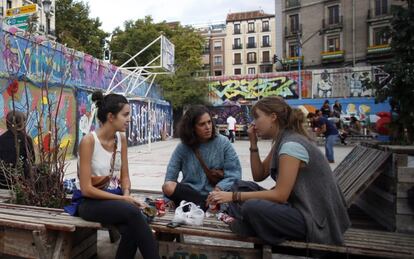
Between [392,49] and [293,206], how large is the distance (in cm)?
258

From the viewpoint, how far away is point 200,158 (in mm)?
3346

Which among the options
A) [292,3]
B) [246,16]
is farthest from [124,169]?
[246,16]

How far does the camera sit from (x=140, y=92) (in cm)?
2005

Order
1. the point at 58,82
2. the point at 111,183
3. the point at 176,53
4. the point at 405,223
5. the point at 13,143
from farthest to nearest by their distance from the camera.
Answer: the point at 176,53 → the point at 58,82 → the point at 13,143 → the point at 405,223 → the point at 111,183

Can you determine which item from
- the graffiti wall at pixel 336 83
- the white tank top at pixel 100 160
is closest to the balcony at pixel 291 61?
the graffiti wall at pixel 336 83

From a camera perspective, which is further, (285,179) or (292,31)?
(292,31)

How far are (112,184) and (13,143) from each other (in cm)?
168

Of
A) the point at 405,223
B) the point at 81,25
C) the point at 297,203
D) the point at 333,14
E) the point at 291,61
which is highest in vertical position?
the point at 333,14

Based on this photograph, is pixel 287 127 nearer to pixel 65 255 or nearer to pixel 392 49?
pixel 65 255

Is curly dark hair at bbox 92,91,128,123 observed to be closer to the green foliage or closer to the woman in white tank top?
the woman in white tank top

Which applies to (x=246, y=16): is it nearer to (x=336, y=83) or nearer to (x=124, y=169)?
(x=336, y=83)

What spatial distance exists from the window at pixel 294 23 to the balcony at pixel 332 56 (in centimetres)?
488

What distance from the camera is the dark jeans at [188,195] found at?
3209mm

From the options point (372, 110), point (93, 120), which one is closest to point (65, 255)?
point (93, 120)
